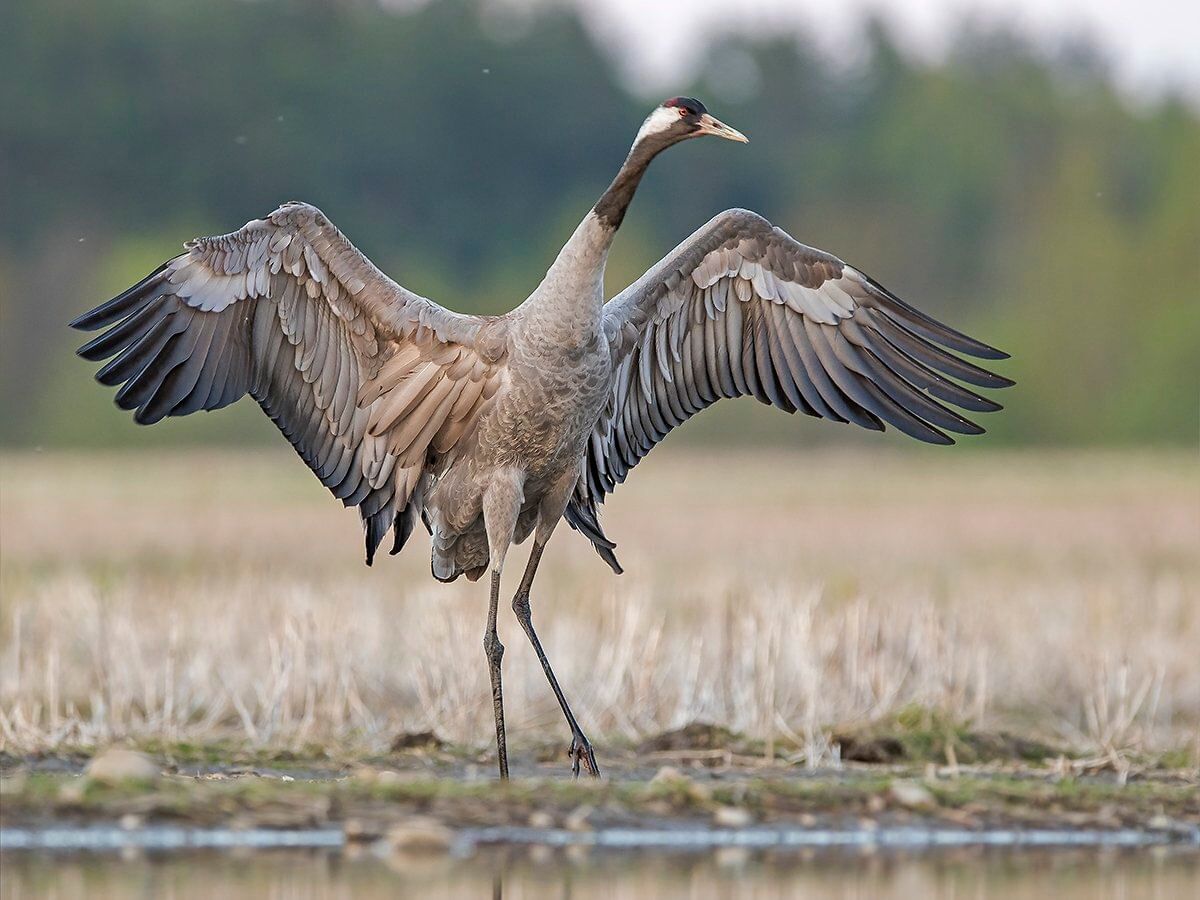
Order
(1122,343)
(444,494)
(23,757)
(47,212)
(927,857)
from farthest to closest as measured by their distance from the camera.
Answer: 1. (47,212)
2. (1122,343)
3. (444,494)
4. (23,757)
5. (927,857)

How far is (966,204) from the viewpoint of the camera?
2948 inches

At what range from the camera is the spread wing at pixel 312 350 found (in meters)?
9.20

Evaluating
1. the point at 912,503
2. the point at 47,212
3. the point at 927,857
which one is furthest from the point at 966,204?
the point at 927,857

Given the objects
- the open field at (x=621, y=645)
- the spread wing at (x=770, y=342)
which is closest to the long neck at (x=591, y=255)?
the spread wing at (x=770, y=342)

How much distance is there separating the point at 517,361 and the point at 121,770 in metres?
2.66

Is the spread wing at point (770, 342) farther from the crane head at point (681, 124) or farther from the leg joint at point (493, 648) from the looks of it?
the leg joint at point (493, 648)

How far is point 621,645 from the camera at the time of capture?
10984mm

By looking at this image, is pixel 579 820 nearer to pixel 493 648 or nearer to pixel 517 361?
pixel 493 648

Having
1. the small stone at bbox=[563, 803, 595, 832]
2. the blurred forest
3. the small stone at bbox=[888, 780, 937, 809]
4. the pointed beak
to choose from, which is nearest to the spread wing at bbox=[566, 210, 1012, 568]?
the pointed beak

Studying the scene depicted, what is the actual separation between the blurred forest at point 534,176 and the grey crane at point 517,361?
123 ft

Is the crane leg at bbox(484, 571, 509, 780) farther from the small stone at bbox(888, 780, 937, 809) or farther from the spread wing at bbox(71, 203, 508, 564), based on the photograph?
the small stone at bbox(888, 780, 937, 809)

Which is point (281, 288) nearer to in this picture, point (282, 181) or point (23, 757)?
point (23, 757)

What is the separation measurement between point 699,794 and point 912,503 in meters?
18.2

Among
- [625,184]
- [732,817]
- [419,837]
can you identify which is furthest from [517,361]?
[419,837]
